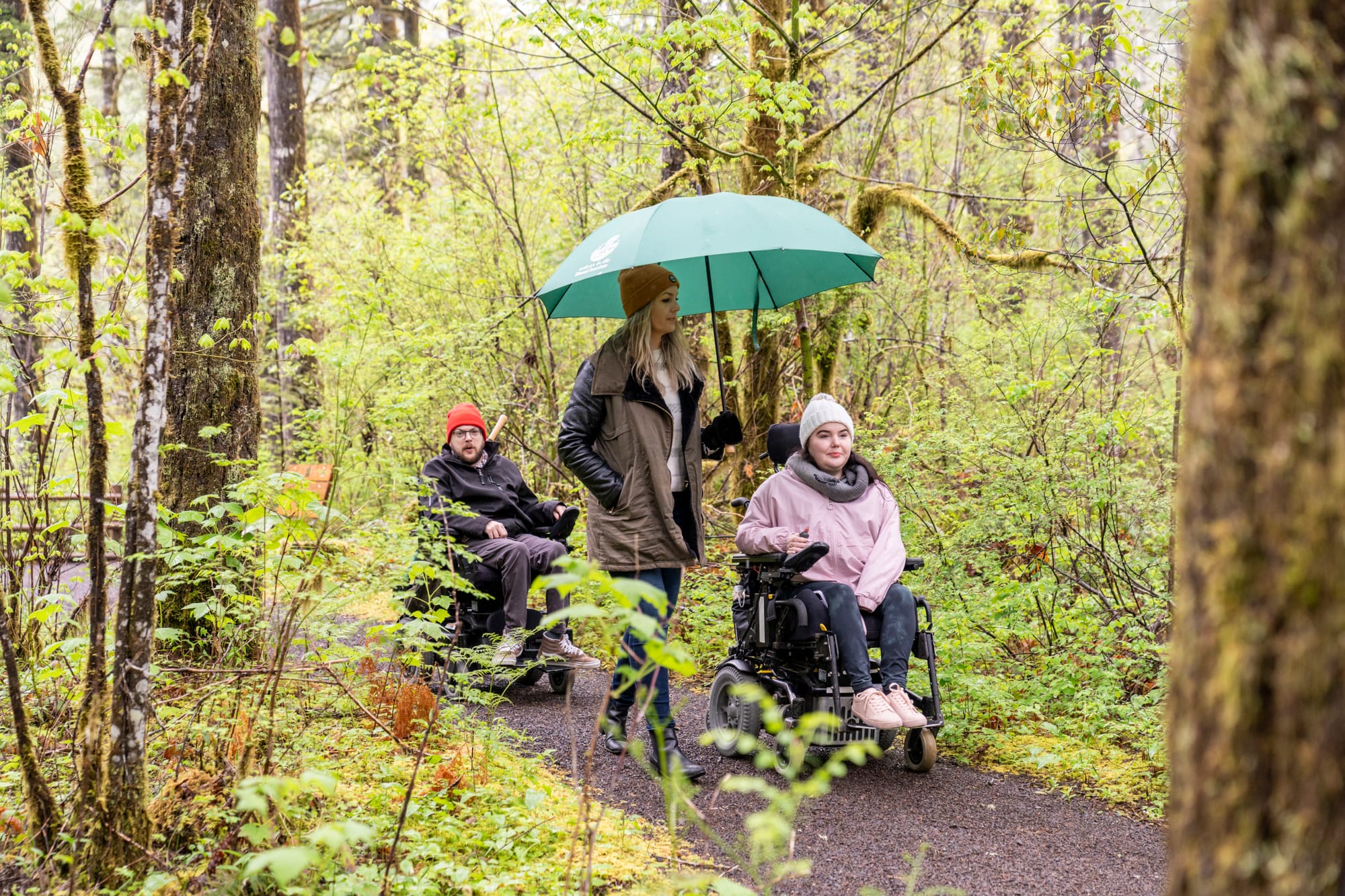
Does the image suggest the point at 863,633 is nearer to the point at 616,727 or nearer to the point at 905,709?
the point at 905,709

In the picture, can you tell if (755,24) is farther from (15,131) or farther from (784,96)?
(15,131)

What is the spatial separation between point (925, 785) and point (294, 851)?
10.2 feet

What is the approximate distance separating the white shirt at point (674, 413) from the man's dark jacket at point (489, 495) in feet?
6.20

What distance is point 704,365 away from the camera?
774 cm

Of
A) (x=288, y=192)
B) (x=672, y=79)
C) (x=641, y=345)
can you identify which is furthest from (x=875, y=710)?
(x=288, y=192)

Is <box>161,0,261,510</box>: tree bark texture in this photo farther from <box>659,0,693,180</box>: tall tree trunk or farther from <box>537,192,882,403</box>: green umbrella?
<box>659,0,693,180</box>: tall tree trunk

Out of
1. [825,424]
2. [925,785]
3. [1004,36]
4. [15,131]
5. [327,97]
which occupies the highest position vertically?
[327,97]

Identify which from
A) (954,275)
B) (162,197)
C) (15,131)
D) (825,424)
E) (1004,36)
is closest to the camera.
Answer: (162,197)

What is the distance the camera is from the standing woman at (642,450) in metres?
3.96

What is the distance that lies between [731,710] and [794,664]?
1.42 ft

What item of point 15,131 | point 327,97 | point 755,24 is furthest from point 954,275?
point 327,97

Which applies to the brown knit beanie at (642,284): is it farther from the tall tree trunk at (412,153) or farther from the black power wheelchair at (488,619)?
the tall tree trunk at (412,153)

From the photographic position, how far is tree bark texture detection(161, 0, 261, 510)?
4.35 m

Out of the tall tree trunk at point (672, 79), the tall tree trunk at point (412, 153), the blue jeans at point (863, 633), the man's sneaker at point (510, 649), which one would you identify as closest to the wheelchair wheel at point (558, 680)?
the man's sneaker at point (510, 649)
